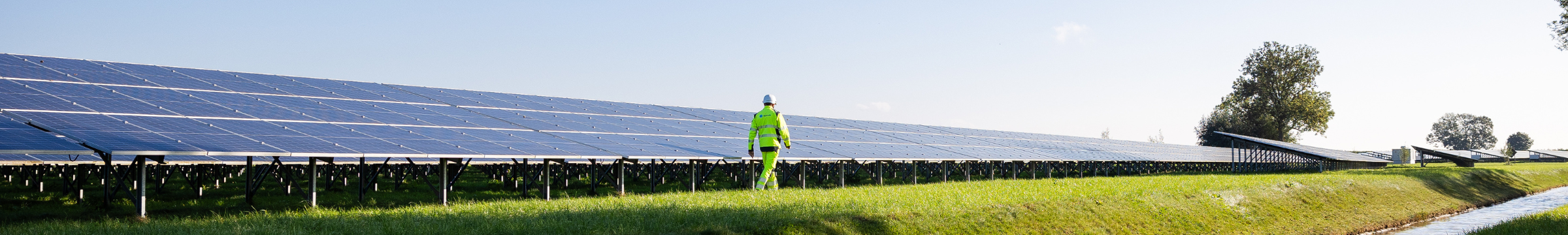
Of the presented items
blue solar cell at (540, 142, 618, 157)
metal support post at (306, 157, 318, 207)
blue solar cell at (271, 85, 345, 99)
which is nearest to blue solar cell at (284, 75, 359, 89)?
blue solar cell at (271, 85, 345, 99)

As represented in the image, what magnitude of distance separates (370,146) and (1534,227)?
71.0 feet

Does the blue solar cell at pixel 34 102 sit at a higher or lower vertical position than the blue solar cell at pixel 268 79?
lower

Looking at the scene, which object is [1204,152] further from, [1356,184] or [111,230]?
[111,230]

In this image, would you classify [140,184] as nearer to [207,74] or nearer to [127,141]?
→ [127,141]

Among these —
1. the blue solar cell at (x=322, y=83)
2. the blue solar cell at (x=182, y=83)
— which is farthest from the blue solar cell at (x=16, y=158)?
the blue solar cell at (x=322, y=83)

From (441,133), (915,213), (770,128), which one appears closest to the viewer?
(915,213)

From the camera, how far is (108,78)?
22.3 m

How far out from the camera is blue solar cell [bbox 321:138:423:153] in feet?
49.1

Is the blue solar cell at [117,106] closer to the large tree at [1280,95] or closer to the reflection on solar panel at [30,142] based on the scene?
the reflection on solar panel at [30,142]

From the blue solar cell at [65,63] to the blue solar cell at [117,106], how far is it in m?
6.28

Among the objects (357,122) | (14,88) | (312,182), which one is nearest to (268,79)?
(14,88)

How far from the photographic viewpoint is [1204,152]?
220 feet

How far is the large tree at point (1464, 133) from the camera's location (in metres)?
187

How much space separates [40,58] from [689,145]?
15996 mm
